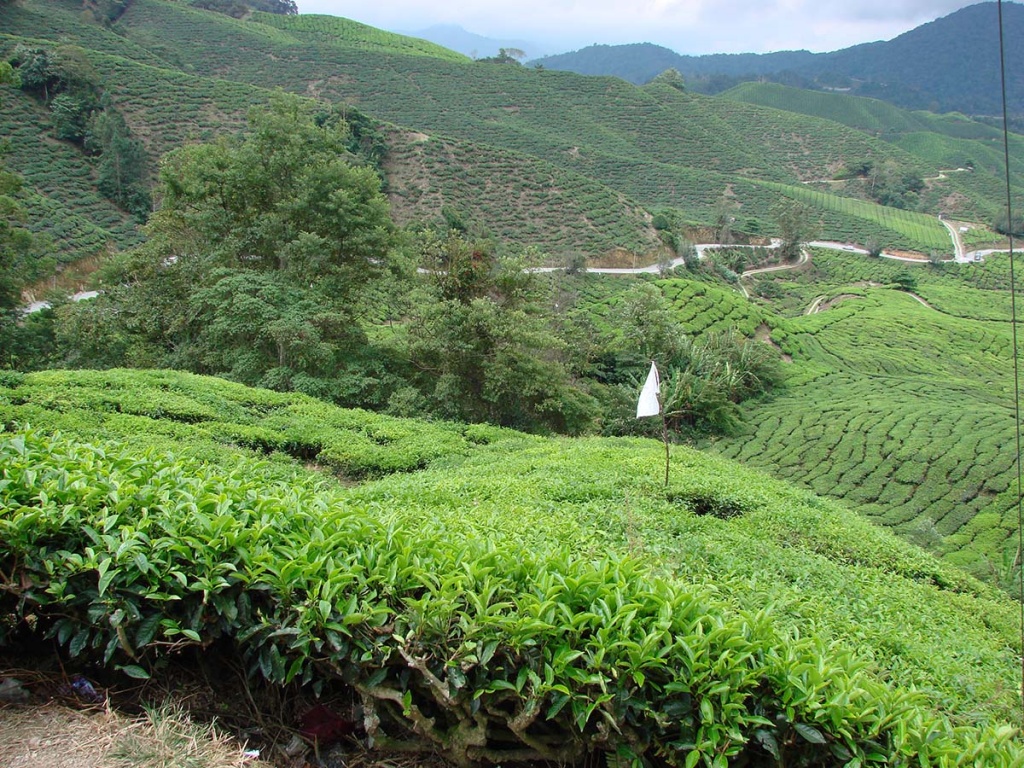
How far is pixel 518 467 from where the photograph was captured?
21.8ft

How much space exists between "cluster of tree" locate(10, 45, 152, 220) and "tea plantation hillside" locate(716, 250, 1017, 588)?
97.8 ft

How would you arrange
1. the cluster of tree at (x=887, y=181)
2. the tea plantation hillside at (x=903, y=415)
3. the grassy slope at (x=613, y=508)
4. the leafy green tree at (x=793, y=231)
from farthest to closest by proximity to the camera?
the cluster of tree at (x=887, y=181) < the leafy green tree at (x=793, y=231) < the tea plantation hillside at (x=903, y=415) < the grassy slope at (x=613, y=508)

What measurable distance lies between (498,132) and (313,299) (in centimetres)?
4057

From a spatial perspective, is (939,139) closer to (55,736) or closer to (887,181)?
(887,181)

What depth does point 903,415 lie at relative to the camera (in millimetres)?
16656

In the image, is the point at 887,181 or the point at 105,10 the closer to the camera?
the point at 105,10

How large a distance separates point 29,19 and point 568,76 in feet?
147

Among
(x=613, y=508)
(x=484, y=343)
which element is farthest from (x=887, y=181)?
(x=613, y=508)

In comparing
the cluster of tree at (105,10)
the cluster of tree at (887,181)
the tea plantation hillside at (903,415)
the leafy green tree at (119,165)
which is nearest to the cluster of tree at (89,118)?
the leafy green tree at (119,165)

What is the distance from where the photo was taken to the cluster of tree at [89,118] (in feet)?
97.5

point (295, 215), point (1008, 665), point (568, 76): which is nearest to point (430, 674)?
point (1008, 665)

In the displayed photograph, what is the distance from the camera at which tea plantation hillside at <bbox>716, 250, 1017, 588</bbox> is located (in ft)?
38.1

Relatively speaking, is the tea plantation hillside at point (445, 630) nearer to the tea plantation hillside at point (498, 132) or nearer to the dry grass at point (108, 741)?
the dry grass at point (108, 741)

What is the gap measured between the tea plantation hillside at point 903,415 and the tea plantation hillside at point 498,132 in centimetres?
1166
